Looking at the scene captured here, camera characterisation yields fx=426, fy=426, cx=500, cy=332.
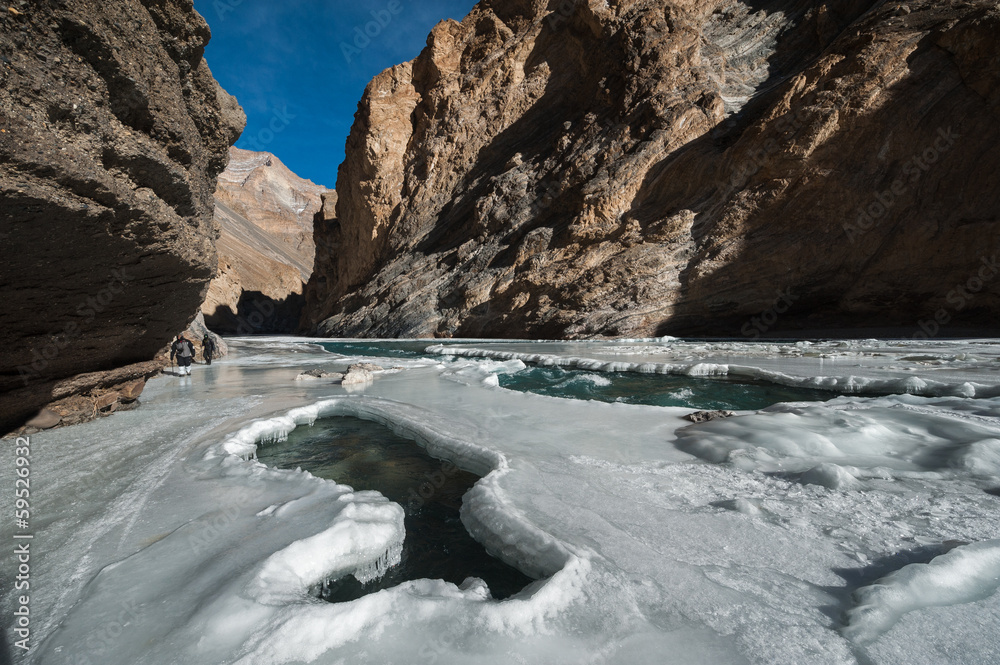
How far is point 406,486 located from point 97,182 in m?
3.18

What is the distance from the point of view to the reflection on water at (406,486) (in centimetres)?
224

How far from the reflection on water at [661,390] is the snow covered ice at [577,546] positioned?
196cm

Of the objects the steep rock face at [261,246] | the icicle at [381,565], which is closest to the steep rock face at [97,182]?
the icicle at [381,565]

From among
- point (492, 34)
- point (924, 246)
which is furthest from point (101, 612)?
point (492, 34)

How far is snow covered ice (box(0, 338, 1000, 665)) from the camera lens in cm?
146

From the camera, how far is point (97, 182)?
3072 mm

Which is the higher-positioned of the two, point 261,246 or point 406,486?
point 261,246

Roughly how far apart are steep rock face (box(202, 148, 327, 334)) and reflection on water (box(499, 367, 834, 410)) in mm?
9209

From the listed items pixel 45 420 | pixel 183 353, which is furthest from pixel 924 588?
pixel 183 353

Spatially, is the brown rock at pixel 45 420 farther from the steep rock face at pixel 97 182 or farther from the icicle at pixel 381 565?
the icicle at pixel 381 565

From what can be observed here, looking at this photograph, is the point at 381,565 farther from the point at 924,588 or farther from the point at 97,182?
the point at 97,182

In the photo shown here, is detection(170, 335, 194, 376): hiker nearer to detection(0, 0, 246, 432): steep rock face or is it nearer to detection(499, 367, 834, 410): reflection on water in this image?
detection(0, 0, 246, 432): steep rock face

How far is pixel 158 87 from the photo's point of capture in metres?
4.00

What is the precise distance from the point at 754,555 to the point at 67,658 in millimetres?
2669
